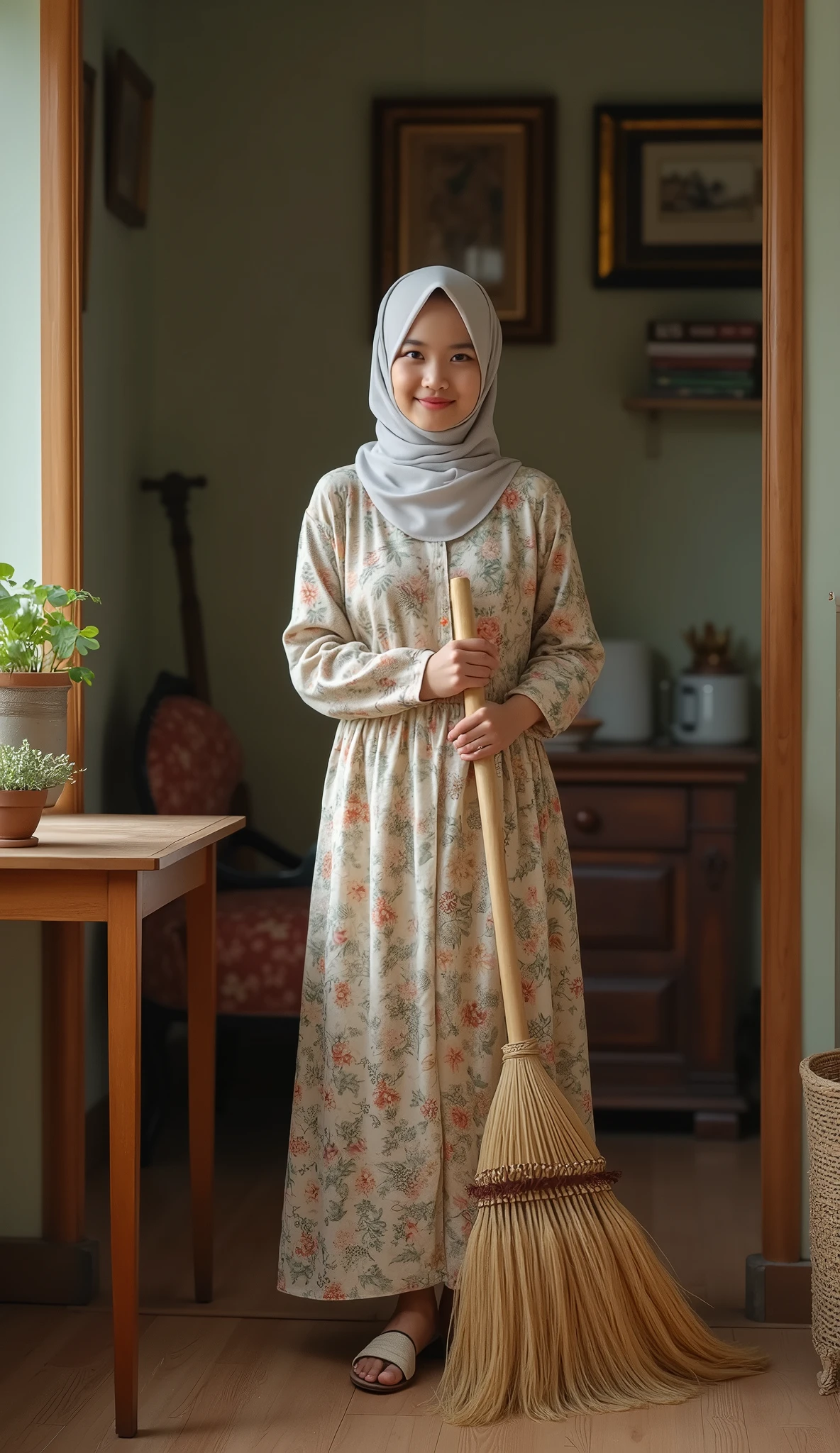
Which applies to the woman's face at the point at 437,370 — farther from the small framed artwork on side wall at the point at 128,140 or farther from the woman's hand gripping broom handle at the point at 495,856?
the small framed artwork on side wall at the point at 128,140

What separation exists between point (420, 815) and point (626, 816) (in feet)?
4.49

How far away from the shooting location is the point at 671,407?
146 inches

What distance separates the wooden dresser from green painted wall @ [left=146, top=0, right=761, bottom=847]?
23.8 inches

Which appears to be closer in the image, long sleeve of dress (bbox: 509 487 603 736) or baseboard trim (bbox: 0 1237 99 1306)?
long sleeve of dress (bbox: 509 487 603 736)

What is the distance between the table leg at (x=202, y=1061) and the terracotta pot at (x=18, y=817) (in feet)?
1.29

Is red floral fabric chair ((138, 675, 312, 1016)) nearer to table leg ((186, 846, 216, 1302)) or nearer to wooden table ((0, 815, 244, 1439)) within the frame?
table leg ((186, 846, 216, 1302))

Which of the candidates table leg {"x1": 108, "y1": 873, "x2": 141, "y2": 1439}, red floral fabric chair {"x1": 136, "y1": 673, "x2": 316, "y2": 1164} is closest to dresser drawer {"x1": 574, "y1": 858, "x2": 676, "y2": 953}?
red floral fabric chair {"x1": 136, "y1": 673, "x2": 316, "y2": 1164}

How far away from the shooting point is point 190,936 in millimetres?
2385

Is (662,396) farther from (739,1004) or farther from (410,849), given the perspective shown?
(410,849)

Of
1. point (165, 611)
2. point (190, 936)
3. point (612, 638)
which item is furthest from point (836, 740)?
point (165, 611)

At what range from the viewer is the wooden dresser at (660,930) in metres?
3.36

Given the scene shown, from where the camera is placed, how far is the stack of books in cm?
363

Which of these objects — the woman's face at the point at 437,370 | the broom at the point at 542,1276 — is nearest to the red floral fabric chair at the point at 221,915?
the broom at the point at 542,1276

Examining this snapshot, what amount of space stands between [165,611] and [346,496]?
5.57ft
